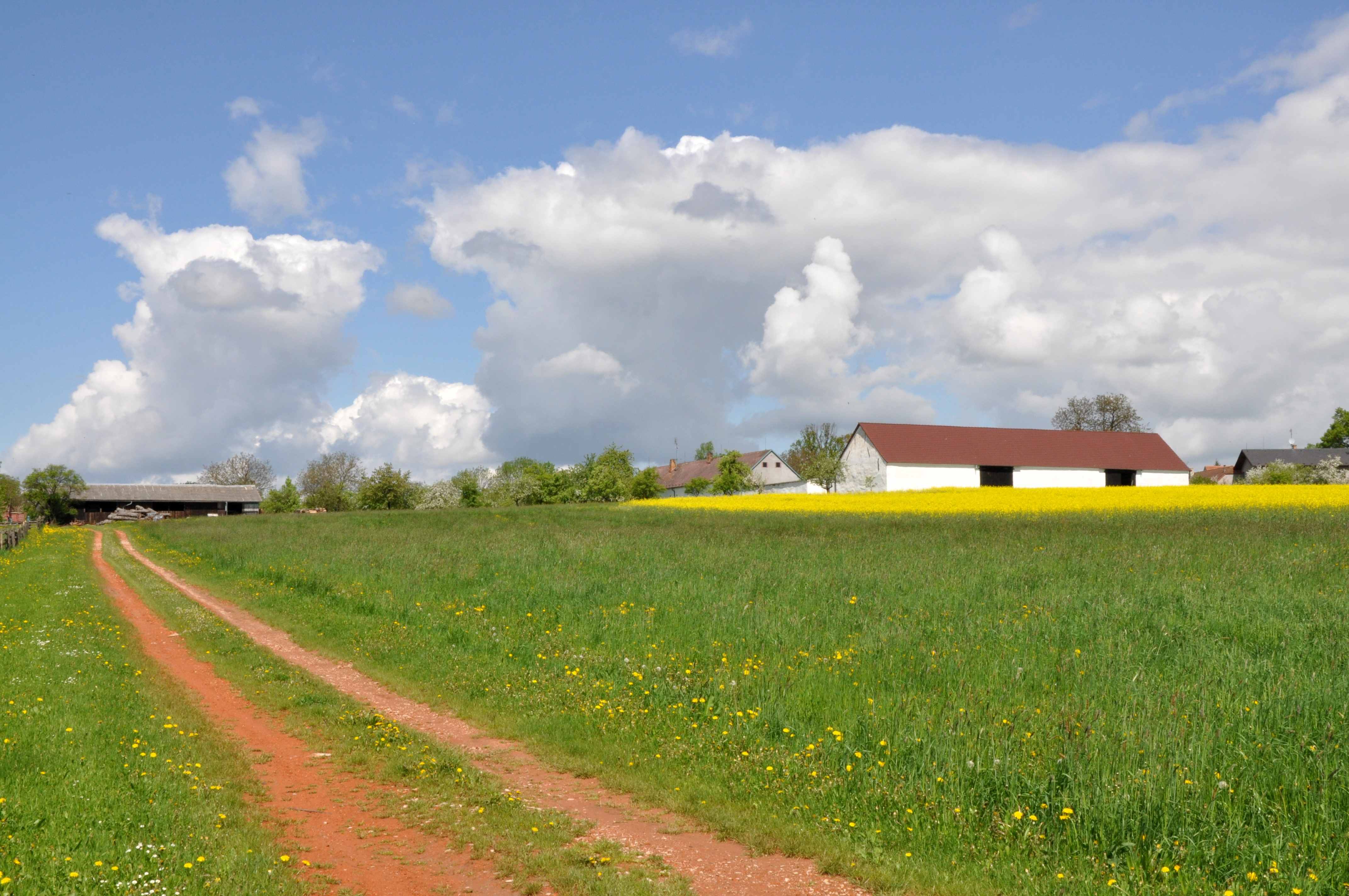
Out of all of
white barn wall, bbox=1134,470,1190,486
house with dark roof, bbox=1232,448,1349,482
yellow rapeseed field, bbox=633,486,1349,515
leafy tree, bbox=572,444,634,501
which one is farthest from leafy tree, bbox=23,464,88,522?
house with dark roof, bbox=1232,448,1349,482

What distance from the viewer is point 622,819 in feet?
23.9

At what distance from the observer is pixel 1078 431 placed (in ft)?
283

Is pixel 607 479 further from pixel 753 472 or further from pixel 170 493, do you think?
pixel 170 493

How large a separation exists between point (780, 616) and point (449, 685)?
17.0ft

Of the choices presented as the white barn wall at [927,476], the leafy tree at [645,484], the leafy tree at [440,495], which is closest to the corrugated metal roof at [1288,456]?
the white barn wall at [927,476]

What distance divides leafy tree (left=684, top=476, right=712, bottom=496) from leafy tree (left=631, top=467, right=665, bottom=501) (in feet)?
45.1

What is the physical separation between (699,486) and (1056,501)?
67.9 meters

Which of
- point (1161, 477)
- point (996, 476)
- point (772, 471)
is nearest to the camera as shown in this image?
point (996, 476)

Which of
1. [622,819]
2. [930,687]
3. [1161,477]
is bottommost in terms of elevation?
[622,819]

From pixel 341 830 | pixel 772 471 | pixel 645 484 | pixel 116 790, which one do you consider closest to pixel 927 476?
pixel 645 484

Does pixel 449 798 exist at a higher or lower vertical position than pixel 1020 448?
lower

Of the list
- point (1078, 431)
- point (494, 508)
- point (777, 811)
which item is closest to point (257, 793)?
point (777, 811)

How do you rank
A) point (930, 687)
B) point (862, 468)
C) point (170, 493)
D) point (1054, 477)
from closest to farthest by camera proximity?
point (930, 687), point (1054, 477), point (862, 468), point (170, 493)

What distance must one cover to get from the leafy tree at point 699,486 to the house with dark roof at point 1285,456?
6693cm
